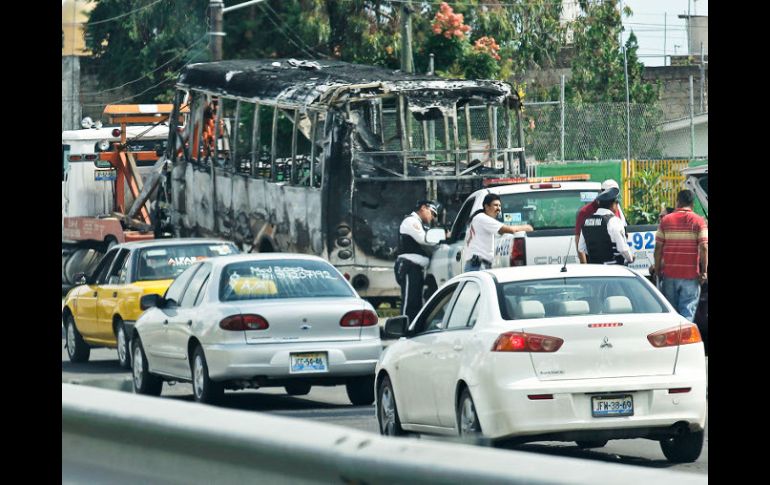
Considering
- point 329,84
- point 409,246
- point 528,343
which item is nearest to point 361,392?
point 528,343

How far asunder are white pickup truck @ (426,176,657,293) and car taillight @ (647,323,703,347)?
6.30 m

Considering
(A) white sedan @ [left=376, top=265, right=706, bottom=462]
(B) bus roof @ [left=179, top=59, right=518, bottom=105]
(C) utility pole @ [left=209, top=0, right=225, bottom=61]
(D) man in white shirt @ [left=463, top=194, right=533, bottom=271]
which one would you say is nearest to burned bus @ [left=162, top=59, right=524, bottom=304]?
(B) bus roof @ [left=179, top=59, right=518, bottom=105]

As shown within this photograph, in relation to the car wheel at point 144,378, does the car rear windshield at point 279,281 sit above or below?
above

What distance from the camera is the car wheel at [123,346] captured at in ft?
55.2

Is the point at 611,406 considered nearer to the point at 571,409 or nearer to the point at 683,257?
the point at 571,409

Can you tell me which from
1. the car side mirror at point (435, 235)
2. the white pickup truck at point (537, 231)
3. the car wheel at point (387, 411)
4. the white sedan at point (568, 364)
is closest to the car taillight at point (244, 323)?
the car wheel at point (387, 411)

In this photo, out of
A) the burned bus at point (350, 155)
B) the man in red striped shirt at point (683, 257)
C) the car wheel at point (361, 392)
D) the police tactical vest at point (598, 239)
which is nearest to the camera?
the car wheel at point (361, 392)

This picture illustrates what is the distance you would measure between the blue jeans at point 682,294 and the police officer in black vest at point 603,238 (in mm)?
578

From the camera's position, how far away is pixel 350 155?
21219 mm

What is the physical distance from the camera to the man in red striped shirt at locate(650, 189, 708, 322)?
49.6ft

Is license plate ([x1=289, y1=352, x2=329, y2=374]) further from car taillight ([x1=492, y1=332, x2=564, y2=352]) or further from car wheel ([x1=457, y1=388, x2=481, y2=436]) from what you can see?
car taillight ([x1=492, y1=332, x2=564, y2=352])

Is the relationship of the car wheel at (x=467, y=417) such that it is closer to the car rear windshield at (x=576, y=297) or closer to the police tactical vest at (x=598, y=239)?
the car rear windshield at (x=576, y=297)
